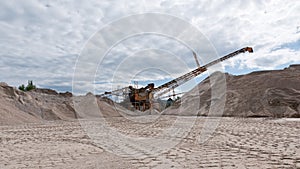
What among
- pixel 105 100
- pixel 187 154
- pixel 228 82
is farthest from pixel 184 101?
pixel 187 154

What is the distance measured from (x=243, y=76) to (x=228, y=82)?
66.1 inches

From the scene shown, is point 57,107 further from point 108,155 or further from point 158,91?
point 108,155

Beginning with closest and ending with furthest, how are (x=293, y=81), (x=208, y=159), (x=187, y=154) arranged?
(x=208, y=159)
(x=187, y=154)
(x=293, y=81)

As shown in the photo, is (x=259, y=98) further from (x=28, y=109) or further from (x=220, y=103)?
(x=28, y=109)

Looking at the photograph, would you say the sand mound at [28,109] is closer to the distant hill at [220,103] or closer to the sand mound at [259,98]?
the distant hill at [220,103]

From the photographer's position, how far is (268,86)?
2211 centimetres

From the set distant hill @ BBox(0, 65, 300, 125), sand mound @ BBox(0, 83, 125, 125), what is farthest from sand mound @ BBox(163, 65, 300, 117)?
sand mound @ BBox(0, 83, 125, 125)

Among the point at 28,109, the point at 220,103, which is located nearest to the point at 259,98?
the point at 220,103

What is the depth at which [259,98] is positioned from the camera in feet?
66.7

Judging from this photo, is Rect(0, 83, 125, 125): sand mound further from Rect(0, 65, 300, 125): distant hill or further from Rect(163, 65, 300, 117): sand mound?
Rect(163, 65, 300, 117): sand mound

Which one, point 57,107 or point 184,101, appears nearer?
point 57,107

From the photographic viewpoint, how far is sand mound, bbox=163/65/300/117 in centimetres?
1831

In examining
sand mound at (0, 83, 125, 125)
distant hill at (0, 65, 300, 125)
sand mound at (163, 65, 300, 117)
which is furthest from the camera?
distant hill at (0, 65, 300, 125)

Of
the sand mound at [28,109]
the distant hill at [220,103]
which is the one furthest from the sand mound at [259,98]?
the sand mound at [28,109]
